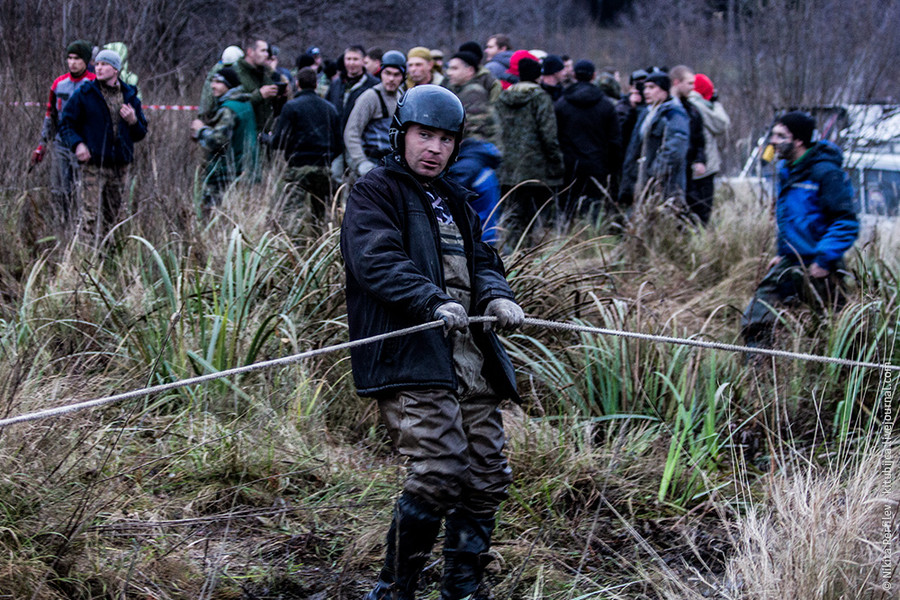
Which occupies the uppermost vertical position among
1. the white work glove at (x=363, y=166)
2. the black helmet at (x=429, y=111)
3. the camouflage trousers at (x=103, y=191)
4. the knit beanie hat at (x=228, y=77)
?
the black helmet at (x=429, y=111)

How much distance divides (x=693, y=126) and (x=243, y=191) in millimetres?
4477

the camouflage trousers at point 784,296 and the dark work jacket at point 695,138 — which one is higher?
the dark work jacket at point 695,138

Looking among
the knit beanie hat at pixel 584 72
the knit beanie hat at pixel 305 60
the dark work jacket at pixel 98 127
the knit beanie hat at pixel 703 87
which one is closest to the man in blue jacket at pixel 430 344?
the dark work jacket at pixel 98 127

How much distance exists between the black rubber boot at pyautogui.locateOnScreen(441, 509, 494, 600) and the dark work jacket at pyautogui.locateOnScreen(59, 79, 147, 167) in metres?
5.09

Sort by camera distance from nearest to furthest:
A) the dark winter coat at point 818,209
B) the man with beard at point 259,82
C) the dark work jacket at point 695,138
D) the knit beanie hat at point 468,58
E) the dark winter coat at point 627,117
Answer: the dark winter coat at point 818,209 → the knit beanie hat at point 468,58 → the man with beard at point 259,82 → the dark work jacket at point 695,138 → the dark winter coat at point 627,117

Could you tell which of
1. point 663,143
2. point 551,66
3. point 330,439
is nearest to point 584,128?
point 551,66

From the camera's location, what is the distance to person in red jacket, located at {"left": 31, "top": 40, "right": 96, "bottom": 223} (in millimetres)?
7211

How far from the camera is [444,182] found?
3430 mm

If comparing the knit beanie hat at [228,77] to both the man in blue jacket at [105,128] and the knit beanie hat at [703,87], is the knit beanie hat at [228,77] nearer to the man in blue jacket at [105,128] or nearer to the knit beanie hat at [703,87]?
the man in blue jacket at [105,128]

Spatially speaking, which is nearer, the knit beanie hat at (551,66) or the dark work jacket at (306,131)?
the dark work jacket at (306,131)

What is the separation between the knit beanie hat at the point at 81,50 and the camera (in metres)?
7.54

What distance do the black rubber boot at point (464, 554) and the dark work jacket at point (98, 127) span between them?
509 centimetres

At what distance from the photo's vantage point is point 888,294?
18.7 feet

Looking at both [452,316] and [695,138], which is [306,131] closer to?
[695,138]
